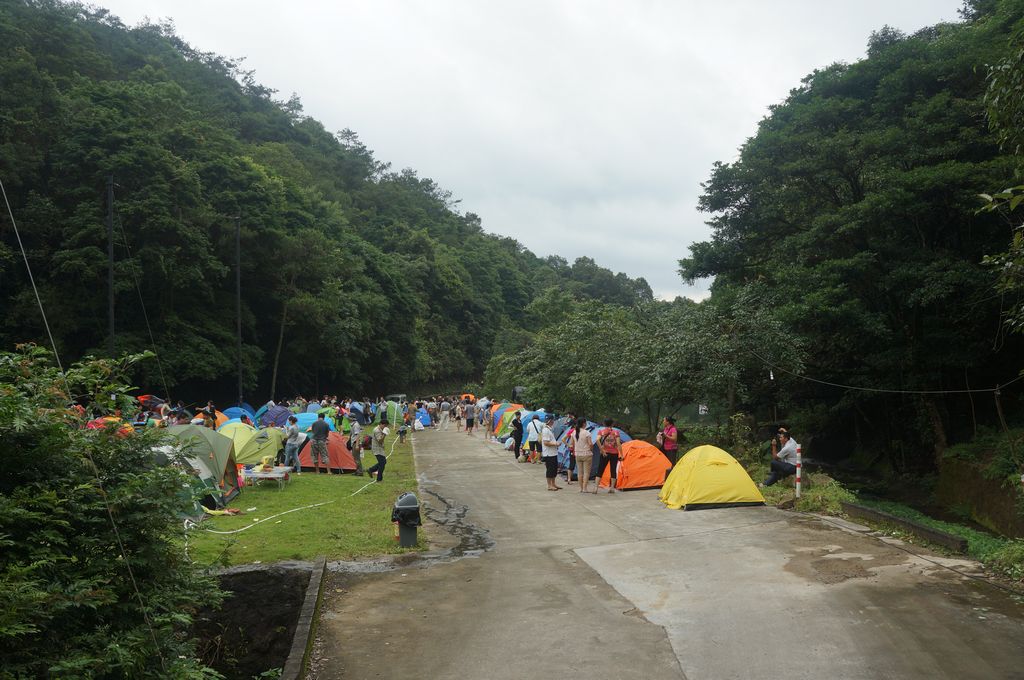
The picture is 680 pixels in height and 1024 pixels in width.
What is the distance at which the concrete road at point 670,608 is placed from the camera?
613cm

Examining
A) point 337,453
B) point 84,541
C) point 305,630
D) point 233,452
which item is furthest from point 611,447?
point 84,541

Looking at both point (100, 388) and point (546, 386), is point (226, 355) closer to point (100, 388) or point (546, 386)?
point (546, 386)

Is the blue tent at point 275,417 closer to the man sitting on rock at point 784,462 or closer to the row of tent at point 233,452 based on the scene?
the row of tent at point 233,452

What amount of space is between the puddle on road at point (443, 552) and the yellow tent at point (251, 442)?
6.11m

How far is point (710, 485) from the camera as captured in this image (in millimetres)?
Answer: 13102

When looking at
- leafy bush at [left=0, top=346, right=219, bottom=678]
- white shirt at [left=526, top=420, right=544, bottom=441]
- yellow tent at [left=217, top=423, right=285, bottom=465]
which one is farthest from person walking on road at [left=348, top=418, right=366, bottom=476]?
leafy bush at [left=0, top=346, right=219, bottom=678]

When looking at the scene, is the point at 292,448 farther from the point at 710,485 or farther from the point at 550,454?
the point at 710,485

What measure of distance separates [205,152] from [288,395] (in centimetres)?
1808

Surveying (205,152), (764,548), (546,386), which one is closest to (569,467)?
(764,548)

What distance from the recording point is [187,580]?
5.68m

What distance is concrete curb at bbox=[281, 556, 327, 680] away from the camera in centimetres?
621

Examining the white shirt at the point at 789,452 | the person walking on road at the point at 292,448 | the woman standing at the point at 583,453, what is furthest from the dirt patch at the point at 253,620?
the person walking on road at the point at 292,448

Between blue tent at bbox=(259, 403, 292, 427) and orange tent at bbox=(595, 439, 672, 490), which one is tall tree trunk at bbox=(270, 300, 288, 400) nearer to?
blue tent at bbox=(259, 403, 292, 427)

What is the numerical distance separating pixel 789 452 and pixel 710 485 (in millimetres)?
2078
